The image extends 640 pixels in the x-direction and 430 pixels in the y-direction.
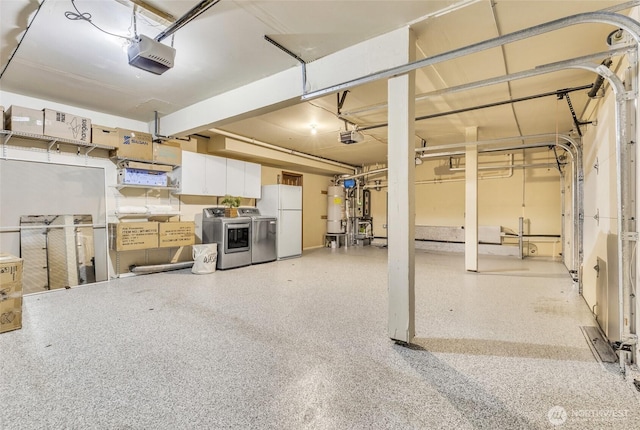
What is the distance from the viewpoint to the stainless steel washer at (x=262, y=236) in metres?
5.95

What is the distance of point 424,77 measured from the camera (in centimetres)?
324

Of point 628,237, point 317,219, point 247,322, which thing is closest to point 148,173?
point 247,322

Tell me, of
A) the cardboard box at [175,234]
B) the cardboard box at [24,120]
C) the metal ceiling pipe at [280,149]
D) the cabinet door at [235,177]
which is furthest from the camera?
the cabinet door at [235,177]

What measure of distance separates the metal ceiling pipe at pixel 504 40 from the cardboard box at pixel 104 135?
11.1 ft

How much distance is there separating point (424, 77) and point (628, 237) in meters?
2.37

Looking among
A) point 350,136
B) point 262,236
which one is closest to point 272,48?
point 350,136

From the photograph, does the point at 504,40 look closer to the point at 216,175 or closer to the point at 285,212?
the point at 216,175

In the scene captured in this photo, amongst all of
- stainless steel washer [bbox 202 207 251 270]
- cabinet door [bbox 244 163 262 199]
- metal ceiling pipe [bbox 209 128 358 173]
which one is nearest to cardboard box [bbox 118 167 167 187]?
stainless steel washer [bbox 202 207 251 270]

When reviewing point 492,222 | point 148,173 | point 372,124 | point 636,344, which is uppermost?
point 372,124

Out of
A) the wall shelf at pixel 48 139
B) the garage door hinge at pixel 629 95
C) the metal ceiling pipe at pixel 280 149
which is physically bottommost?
the garage door hinge at pixel 629 95

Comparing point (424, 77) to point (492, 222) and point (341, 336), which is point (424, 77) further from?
point (492, 222)

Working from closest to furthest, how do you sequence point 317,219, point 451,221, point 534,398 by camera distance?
point 534,398 → point 451,221 → point 317,219

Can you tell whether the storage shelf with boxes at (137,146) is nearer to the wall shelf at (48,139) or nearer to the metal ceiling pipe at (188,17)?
the wall shelf at (48,139)

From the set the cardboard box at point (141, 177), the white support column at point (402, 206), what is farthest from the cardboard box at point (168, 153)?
the white support column at point (402, 206)
